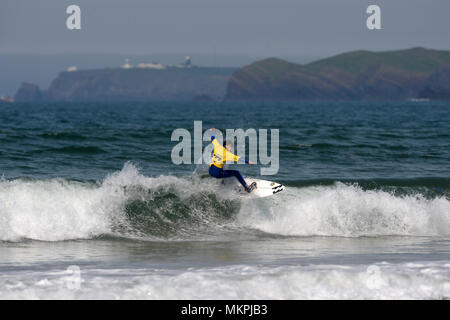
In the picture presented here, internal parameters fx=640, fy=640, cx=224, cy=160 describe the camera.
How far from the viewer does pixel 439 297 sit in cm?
882

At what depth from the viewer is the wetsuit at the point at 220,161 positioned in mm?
14534

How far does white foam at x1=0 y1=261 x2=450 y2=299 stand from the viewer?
8805mm

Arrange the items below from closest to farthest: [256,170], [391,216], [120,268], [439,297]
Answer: [439,297] → [120,268] → [391,216] → [256,170]

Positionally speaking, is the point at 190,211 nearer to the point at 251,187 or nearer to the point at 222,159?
the point at 251,187

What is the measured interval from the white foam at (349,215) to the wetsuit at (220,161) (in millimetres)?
1151

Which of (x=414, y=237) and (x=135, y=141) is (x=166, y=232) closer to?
(x=414, y=237)

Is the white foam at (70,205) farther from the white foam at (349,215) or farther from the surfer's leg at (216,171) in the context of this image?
the white foam at (349,215)

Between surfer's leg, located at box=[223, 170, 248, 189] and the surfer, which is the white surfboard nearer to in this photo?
the surfer

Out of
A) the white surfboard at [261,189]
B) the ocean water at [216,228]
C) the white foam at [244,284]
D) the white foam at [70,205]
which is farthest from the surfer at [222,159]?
the white foam at [244,284]

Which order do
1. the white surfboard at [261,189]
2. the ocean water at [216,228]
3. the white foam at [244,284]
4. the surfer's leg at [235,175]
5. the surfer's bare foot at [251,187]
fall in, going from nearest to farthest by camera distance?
the white foam at [244,284] → the ocean water at [216,228] → the surfer's leg at [235,175] → the surfer's bare foot at [251,187] → the white surfboard at [261,189]

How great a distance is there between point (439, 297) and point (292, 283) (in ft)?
6.65

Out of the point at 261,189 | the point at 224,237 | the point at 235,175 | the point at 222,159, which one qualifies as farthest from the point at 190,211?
the point at 222,159

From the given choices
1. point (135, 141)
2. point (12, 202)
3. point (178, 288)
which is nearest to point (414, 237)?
point (178, 288)

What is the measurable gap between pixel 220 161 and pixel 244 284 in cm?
601
